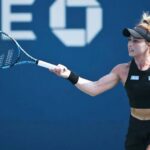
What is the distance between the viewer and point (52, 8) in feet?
16.1

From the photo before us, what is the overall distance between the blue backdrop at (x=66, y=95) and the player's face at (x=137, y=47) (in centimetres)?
121

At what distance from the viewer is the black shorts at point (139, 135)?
3623 mm

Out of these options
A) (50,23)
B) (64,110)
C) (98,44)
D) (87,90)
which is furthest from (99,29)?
(87,90)

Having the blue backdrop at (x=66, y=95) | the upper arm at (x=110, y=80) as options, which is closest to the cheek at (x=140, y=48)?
the upper arm at (x=110, y=80)

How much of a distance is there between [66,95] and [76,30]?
0.59 meters

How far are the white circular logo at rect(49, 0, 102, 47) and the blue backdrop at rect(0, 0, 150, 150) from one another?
0.04 metres

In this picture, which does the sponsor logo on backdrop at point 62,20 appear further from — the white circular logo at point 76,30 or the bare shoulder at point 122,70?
the bare shoulder at point 122,70

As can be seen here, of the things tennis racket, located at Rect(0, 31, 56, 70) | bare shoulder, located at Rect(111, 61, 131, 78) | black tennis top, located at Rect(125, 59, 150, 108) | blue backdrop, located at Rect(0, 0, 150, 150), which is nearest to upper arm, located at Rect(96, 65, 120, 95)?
bare shoulder, located at Rect(111, 61, 131, 78)

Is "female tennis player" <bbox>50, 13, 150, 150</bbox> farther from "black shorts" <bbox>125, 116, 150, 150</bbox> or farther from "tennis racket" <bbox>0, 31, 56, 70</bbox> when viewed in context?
"tennis racket" <bbox>0, 31, 56, 70</bbox>

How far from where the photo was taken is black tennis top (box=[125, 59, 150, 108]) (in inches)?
142

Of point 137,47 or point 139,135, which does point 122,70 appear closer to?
point 137,47

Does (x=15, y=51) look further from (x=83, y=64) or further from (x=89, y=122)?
(x=89, y=122)

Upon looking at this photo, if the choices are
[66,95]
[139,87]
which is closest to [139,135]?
[139,87]

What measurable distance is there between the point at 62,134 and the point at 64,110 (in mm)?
229
